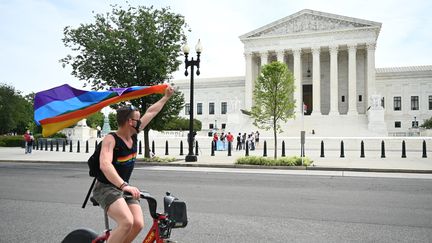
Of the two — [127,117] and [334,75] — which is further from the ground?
[334,75]

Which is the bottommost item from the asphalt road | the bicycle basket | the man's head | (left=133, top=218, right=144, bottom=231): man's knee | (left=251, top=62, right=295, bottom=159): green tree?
the asphalt road

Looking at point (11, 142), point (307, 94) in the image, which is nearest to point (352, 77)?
point (307, 94)

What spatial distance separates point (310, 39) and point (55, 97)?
205 ft

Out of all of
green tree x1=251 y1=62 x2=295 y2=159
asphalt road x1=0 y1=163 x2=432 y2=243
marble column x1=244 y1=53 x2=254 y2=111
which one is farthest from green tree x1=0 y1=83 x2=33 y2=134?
asphalt road x1=0 y1=163 x2=432 y2=243

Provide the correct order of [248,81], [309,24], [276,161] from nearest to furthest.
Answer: [276,161], [309,24], [248,81]

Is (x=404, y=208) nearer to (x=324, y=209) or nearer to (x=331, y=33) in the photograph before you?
(x=324, y=209)

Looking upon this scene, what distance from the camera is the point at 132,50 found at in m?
20.6

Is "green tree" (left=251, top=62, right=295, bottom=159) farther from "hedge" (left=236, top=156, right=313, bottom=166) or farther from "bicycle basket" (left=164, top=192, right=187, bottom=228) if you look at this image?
"bicycle basket" (left=164, top=192, right=187, bottom=228)

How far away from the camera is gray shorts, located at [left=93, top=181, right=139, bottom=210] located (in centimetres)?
349

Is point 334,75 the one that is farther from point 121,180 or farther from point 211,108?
point 121,180

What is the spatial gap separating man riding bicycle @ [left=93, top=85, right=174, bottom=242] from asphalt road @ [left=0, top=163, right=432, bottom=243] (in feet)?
7.38

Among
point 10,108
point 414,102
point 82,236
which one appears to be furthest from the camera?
point 414,102

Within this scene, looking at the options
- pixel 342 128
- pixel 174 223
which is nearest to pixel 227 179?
pixel 174 223

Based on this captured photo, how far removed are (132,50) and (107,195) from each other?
1795 centimetres
